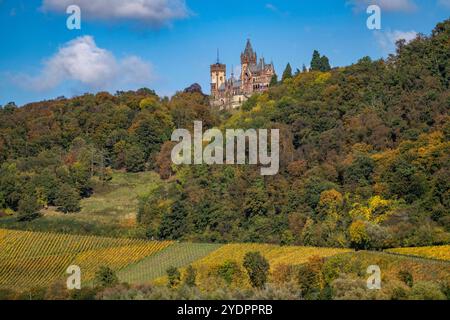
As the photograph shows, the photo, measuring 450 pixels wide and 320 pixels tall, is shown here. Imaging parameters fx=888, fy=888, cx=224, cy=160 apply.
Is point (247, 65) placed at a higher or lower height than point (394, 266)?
higher

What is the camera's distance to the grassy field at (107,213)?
75500 mm

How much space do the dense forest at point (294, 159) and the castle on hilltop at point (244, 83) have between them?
790 inches

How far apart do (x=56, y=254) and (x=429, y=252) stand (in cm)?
2797

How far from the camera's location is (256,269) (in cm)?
5222

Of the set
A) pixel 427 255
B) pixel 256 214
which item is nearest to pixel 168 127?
pixel 256 214

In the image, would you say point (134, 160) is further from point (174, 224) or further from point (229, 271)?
point (229, 271)

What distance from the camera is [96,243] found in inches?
2739

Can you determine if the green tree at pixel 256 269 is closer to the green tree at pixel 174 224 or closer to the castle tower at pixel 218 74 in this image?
the green tree at pixel 174 224

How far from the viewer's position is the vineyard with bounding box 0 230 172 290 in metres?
61.0

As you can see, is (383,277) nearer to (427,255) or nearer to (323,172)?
(427,255)

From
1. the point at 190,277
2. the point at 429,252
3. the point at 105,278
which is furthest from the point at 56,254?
the point at 429,252

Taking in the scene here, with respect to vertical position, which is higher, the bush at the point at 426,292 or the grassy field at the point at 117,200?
the grassy field at the point at 117,200

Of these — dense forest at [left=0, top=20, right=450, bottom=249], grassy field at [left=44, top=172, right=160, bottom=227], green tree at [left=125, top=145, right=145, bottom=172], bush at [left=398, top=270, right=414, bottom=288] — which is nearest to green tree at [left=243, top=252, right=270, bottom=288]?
bush at [left=398, top=270, right=414, bottom=288]

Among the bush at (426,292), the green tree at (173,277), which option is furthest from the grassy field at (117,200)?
the bush at (426,292)
